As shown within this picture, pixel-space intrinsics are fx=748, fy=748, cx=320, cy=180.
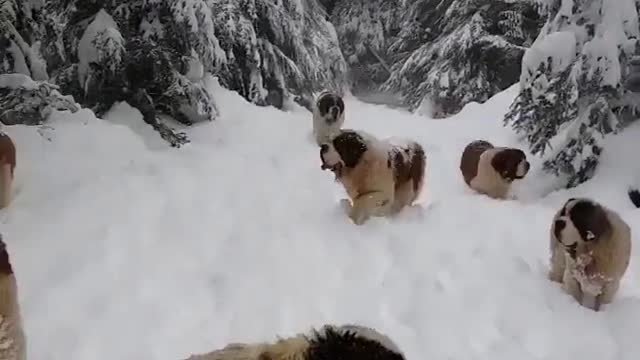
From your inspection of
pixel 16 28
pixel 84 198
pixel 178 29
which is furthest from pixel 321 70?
pixel 84 198

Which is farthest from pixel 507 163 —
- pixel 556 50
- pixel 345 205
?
pixel 345 205

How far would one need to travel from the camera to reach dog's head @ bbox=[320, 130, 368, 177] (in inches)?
231

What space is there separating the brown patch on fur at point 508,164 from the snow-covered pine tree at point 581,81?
2.42 feet

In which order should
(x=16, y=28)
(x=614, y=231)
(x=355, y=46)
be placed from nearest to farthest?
(x=614, y=231)
(x=16, y=28)
(x=355, y=46)

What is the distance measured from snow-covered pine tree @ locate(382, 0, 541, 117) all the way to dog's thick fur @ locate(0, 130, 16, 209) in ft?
38.0

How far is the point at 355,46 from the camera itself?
22.3 metres

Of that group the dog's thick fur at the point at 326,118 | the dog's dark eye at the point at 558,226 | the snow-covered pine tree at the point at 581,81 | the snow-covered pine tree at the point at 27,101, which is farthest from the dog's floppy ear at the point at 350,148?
the dog's thick fur at the point at 326,118

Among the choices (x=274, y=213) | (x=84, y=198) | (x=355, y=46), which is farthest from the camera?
(x=355, y=46)

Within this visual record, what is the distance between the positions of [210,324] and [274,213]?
6.90 feet

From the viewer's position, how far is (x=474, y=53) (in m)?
16.0

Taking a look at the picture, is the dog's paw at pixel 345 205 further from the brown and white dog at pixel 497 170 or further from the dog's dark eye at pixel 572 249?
the dog's dark eye at pixel 572 249

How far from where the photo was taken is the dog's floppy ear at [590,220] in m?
4.57

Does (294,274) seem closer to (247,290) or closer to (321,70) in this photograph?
(247,290)

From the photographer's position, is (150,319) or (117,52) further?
(117,52)
